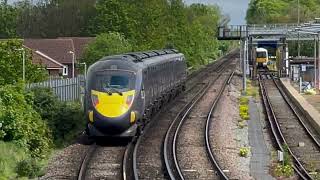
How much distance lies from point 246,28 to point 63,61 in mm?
18460

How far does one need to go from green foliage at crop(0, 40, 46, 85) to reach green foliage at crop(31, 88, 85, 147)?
35.3 feet

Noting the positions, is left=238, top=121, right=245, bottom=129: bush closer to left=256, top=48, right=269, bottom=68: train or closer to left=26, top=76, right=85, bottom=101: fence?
left=26, top=76, right=85, bottom=101: fence

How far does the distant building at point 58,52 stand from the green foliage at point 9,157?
4099 centimetres

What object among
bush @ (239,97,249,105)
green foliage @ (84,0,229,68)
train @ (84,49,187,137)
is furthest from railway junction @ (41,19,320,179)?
green foliage @ (84,0,229,68)

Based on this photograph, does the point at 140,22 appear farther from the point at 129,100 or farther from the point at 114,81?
the point at 129,100

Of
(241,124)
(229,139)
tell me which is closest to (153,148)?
(229,139)

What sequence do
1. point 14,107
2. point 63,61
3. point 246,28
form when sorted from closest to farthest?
point 14,107 < point 246,28 < point 63,61

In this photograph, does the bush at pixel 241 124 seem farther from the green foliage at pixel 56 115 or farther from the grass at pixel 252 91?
the grass at pixel 252 91

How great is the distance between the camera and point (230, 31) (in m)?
74.6

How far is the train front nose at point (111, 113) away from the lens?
2230cm

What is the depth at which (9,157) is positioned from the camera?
18.8 metres

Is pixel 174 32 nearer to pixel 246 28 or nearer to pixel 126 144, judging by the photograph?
pixel 246 28

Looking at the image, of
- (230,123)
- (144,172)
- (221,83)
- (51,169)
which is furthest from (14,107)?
(221,83)

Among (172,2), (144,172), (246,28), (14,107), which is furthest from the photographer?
(172,2)
